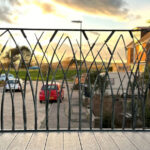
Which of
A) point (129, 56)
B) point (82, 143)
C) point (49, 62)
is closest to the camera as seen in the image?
point (82, 143)

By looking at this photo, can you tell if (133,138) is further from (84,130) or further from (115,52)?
(115,52)

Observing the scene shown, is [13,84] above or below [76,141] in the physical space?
below

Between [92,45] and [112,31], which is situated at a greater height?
[112,31]

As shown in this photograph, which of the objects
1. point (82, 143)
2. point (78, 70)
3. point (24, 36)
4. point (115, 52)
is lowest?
point (82, 143)

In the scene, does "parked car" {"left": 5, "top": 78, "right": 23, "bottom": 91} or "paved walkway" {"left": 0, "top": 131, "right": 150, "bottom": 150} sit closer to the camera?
"paved walkway" {"left": 0, "top": 131, "right": 150, "bottom": 150}

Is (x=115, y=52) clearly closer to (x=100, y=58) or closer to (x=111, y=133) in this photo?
(x=100, y=58)

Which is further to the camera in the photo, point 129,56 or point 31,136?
point 129,56

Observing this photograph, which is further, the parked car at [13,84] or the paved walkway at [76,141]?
the parked car at [13,84]

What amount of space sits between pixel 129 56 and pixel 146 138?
1026 inches

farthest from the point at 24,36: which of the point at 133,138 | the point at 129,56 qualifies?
the point at 129,56

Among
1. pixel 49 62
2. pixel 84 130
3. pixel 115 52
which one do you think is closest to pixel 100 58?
pixel 115 52

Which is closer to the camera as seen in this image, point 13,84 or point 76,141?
point 76,141

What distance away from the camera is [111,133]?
10.5 feet

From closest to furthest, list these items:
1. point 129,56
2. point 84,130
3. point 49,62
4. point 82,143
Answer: point 82,143 < point 49,62 < point 84,130 < point 129,56
